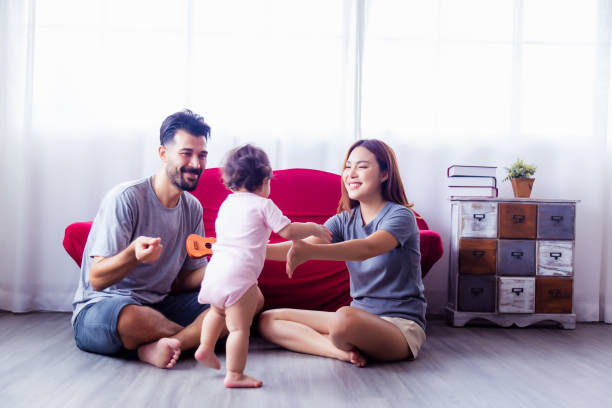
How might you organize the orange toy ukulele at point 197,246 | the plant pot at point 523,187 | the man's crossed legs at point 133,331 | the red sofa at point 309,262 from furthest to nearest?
1. the plant pot at point 523,187
2. the red sofa at point 309,262
3. the orange toy ukulele at point 197,246
4. the man's crossed legs at point 133,331

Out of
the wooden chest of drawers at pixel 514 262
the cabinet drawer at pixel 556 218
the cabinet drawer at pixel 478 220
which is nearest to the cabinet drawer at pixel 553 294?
the wooden chest of drawers at pixel 514 262

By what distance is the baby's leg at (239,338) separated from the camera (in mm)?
1259

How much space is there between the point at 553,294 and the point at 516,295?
0.21 metres

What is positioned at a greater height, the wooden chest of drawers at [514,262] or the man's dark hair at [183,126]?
the man's dark hair at [183,126]

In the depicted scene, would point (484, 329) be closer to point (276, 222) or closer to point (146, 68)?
point (276, 222)

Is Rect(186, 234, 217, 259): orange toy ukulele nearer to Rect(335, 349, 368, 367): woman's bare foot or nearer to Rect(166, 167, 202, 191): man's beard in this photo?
Rect(166, 167, 202, 191): man's beard

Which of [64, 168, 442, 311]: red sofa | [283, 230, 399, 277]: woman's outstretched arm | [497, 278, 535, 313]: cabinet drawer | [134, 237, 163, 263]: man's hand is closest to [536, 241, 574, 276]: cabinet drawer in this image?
[497, 278, 535, 313]: cabinet drawer

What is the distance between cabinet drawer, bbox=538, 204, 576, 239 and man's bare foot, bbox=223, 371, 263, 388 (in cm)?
182

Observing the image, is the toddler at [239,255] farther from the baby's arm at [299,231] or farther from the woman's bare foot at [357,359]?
the woman's bare foot at [357,359]

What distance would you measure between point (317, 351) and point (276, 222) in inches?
25.0

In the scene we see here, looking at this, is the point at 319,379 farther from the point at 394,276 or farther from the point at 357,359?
the point at 394,276

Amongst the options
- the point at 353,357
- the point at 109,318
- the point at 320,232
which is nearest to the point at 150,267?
the point at 109,318

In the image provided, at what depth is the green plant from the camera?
245 cm

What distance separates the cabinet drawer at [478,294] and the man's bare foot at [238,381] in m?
1.41
